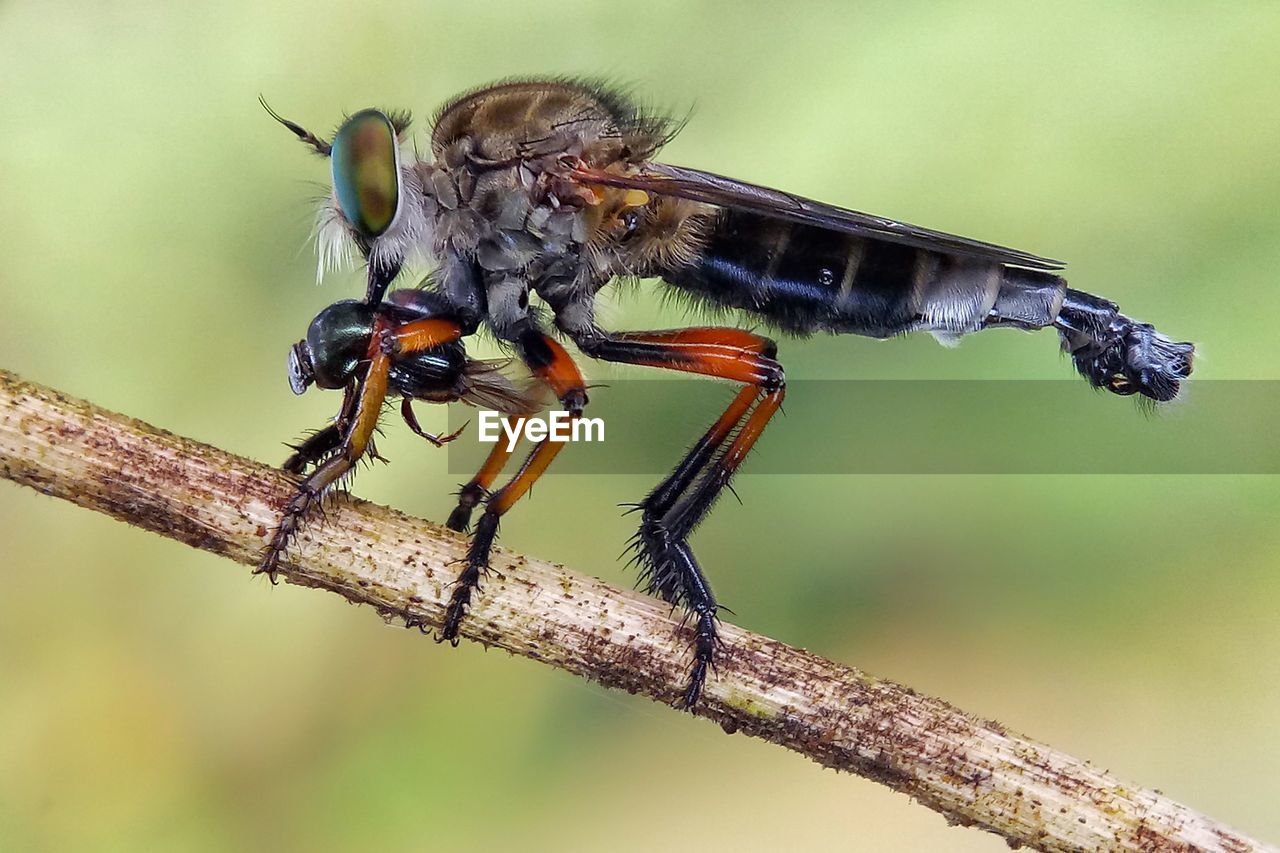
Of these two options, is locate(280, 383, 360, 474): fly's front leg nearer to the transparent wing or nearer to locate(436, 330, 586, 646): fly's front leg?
locate(436, 330, 586, 646): fly's front leg

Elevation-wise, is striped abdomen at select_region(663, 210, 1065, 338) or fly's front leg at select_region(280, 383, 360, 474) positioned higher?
striped abdomen at select_region(663, 210, 1065, 338)

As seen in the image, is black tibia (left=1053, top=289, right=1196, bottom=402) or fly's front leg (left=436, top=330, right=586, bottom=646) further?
black tibia (left=1053, top=289, right=1196, bottom=402)

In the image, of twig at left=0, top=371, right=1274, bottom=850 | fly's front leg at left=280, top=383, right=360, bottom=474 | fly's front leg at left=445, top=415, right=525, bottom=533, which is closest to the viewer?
twig at left=0, top=371, right=1274, bottom=850

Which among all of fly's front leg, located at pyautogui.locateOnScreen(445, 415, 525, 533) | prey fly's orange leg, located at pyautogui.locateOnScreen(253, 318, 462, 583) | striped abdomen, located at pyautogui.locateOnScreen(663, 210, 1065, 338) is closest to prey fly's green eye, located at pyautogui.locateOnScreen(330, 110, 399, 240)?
prey fly's orange leg, located at pyautogui.locateOnScreen(253, 318, 462, 583)

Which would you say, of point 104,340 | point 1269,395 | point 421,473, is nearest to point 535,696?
point 421,473

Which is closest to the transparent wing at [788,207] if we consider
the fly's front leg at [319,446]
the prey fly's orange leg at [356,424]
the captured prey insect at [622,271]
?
the captured prey insect at [622,271]

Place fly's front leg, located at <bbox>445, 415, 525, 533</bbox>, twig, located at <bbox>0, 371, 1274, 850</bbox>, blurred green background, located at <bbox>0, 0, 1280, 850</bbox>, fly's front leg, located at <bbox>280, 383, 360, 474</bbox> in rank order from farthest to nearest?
blurred green background, located at <bbox>0, 0, 1280, 850</bbox>, fly's front leg, located at <bbox>445, 415, 525, 533</bbox>, fly's front leg, located at <bbox>280, 383, 360, 474</bbox>, twig, located at <bbox>0, 371, 1274, 850</bbox>

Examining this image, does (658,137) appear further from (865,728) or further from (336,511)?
(865,728)
